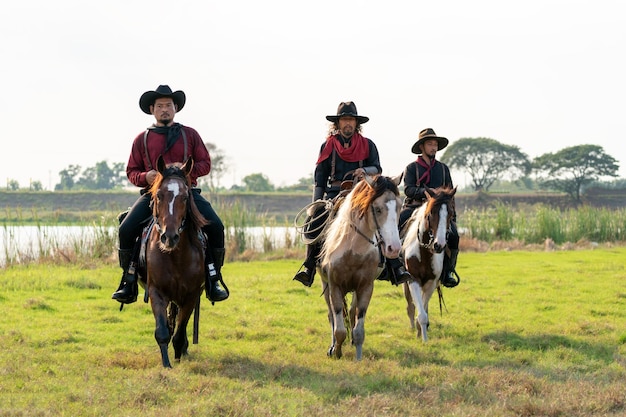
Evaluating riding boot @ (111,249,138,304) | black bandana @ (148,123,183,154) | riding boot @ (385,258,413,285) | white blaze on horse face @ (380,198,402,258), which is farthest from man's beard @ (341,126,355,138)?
riding boot @ (111,249,138,304)

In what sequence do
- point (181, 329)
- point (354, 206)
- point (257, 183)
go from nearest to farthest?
point (181, 329) < point (354, 206) < point (257, 183)

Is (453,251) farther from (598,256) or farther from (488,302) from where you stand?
(598,256)

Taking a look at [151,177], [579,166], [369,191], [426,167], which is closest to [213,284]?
[151,177]

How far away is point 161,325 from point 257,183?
75867 millimetres

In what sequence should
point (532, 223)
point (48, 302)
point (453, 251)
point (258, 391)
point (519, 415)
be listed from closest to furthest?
point (519, 415), point (258, 391), point (453, 251), point (48, 302), point (532, 223)

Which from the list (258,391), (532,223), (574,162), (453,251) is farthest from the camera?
(574,162)

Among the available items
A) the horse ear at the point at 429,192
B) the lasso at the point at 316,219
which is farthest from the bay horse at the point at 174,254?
→ the horse ear at the point at 429,192

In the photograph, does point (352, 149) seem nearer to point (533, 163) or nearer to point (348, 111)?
point (348, 111)

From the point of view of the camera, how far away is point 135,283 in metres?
7.54

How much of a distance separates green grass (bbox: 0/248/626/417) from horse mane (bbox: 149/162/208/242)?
4.40 ft

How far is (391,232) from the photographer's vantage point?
714cm

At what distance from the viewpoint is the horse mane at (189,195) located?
688cm

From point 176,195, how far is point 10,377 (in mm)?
2217

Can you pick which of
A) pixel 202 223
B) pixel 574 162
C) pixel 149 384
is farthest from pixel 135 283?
pixel 574 162
